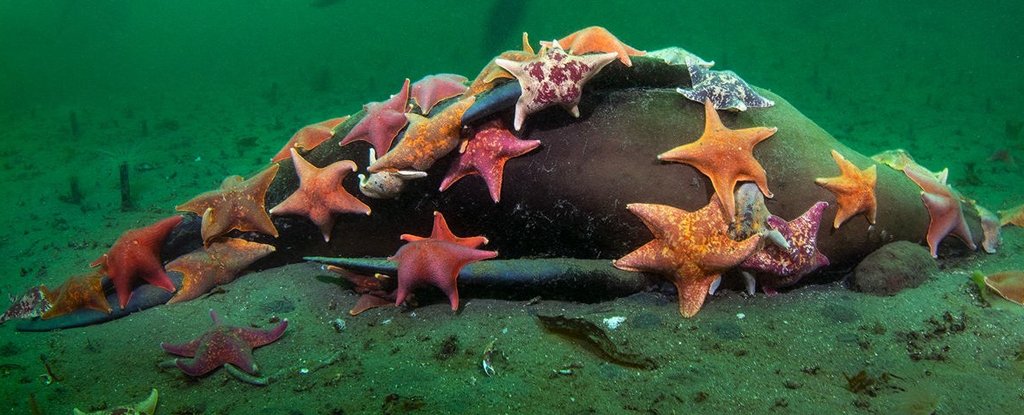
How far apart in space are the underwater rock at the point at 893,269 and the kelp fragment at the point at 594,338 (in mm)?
1779

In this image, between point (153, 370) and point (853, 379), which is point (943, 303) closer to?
point (853, 379)

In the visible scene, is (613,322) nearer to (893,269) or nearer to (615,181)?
(615,181)

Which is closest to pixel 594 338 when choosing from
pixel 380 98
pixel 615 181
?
pixel 615 181

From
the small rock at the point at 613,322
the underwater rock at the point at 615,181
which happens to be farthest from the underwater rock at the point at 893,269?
the small rock at the point at 613,322

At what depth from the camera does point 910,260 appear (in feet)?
11.3

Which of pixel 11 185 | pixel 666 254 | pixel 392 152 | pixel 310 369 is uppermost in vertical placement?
pixel 392 152

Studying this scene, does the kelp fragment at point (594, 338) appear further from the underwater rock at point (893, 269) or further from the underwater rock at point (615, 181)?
the underwater rock at point (893, 269)

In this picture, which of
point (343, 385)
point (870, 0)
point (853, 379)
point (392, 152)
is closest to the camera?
point (853, 379)

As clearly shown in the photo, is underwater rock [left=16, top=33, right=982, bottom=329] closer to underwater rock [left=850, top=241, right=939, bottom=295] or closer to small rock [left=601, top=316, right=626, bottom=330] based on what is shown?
underwater rock [left=850, top=241, right=939, bottom=295]

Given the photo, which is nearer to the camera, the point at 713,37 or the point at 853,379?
the point at 853,379

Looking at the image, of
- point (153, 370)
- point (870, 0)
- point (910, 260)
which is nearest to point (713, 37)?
point (870, 0)

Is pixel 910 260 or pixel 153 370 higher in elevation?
pixel 910 260

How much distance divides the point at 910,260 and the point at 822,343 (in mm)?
1180

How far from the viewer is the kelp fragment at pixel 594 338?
2756 millimetres
